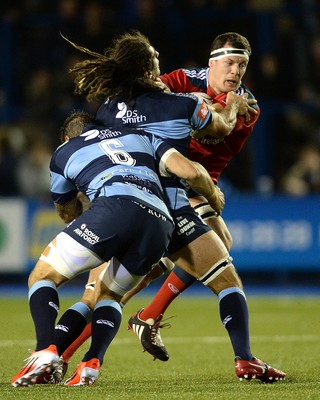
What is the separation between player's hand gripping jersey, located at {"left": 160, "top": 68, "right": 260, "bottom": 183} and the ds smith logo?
0.79 metres

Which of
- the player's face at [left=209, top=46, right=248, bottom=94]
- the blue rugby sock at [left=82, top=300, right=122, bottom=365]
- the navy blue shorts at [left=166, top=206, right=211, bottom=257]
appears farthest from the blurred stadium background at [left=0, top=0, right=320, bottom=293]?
the blue rugby sock at [left=82, top=300, right=122, bottom=365]

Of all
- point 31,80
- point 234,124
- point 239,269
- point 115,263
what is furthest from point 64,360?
point 31,80

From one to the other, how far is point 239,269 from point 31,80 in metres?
4.05

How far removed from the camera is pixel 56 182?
6039 millimetres

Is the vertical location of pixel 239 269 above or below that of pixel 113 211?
below

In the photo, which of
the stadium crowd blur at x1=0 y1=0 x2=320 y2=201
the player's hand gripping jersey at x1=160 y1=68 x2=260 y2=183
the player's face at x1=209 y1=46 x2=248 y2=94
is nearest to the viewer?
the player's face at x1=209 y1=46 x2=248 y2=94

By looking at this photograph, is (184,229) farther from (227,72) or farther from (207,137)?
(227,72)

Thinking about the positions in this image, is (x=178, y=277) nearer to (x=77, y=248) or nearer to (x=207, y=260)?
A: (x=207, y=260)

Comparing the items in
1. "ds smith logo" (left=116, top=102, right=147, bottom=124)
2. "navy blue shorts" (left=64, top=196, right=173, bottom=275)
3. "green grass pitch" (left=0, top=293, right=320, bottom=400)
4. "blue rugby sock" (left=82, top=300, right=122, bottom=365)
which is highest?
"ds smith logo" (left=116, top=102, right=147, bottom=124)

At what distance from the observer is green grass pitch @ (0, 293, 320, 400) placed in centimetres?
547

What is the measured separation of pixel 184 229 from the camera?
6133mm

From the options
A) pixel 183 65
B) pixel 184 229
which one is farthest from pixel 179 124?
pixel 183 65

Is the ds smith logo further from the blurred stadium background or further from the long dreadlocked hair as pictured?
the blurred stadium background

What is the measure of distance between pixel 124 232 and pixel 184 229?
616 mm
